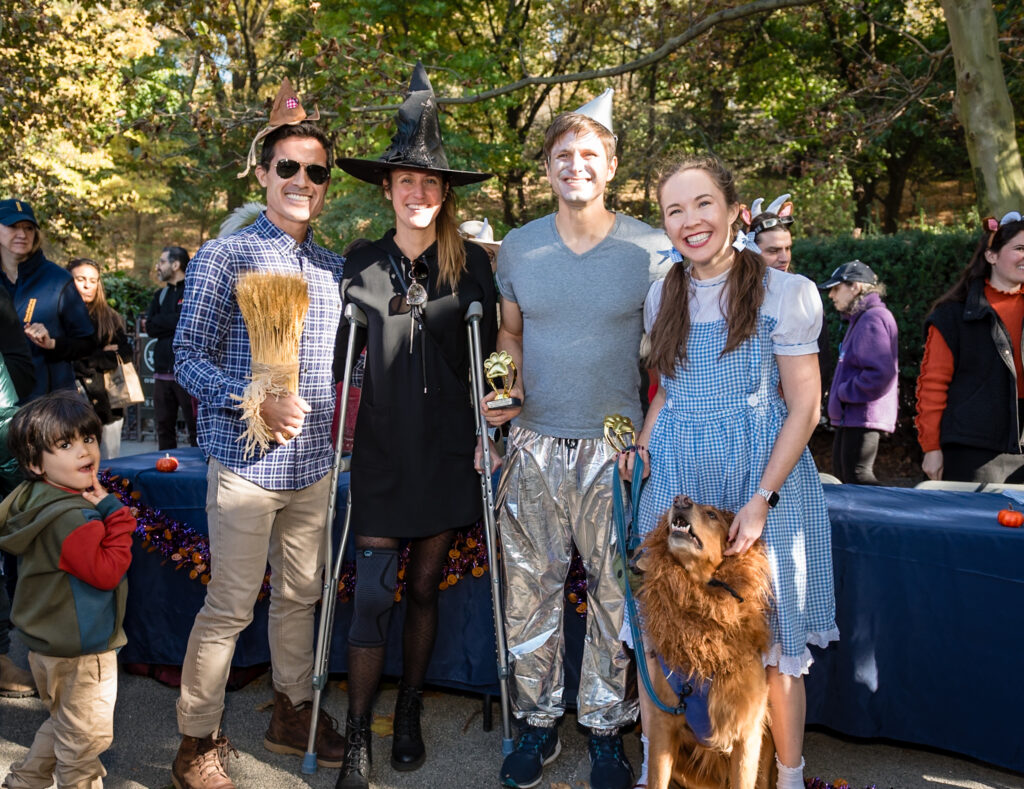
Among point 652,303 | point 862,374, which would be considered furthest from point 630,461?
point 862,374

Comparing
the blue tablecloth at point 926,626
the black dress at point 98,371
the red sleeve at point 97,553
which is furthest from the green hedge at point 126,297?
the blue tablecloth at point 926,626

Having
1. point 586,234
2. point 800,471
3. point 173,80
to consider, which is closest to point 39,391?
point 586,234

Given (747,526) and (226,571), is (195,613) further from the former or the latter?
(747,526)

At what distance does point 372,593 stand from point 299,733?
2.85ft

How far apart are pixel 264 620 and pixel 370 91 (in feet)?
20.6

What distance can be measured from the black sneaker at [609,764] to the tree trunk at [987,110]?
6898mm

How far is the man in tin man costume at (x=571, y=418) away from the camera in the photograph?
11.2 ft

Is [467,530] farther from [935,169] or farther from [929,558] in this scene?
[935,169]

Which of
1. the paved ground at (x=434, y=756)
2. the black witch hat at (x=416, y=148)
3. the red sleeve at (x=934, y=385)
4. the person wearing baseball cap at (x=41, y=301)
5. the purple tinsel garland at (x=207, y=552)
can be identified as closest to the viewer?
the black witch hat at (x=416, y=148)

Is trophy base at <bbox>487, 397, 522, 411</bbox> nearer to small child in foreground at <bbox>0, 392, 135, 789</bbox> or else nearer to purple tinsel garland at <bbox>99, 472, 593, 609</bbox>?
purple tinsel garland at <bbox>99, 472, 593, 609</bbox>

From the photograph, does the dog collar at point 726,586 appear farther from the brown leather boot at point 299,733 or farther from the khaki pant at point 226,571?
the brown leather boot at point 299,733

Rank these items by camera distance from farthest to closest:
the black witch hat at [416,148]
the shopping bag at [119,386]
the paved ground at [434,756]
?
the shopping bag at [119,386] → the paved ground at [434,756] → the black witch hat at [416,148]

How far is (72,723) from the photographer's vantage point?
3.24 meters

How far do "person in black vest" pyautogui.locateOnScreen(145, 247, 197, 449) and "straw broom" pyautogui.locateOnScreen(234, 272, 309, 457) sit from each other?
5.50m
